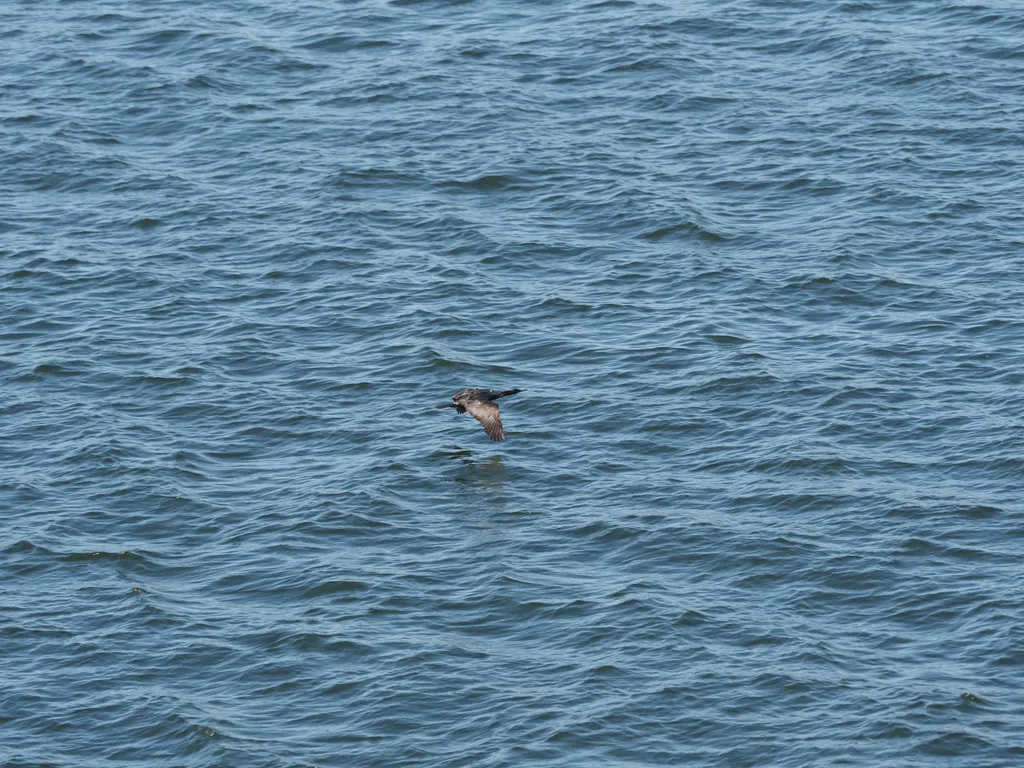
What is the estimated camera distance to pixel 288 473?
30.4 meters

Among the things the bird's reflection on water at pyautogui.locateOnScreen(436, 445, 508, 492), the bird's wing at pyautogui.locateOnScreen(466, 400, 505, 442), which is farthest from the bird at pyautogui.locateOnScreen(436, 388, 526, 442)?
the bird's reflection on water at pyautogui.locateOnScreen(436, 445, 508, 492)

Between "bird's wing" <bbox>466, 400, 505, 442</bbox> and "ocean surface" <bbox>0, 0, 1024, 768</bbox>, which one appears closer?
"ocean surface" <bbox>0, 0, 1024, 768</bbox>

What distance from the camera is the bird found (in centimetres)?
2962

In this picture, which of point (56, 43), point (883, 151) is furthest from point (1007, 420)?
point (56, 43)

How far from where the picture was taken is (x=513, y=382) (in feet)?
107

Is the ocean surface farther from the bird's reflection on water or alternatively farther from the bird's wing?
the bird's wing

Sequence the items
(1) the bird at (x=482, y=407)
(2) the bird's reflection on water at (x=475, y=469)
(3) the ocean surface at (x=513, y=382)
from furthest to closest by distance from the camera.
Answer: (2) the bird's reflection on water at (x=475, y=469), (1) the bird at (x=482, y=407), (3) the ocean surface at (x=513, y=382)

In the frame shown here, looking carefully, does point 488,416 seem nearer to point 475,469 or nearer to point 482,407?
point 482,407

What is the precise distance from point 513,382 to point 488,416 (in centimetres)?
305

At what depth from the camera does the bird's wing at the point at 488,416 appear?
29625mm

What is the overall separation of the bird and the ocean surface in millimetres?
892

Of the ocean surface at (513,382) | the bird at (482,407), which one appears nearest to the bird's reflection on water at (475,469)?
the ocean surface at (513,382)

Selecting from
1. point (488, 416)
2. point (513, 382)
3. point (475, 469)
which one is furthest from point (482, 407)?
point (513, 382)

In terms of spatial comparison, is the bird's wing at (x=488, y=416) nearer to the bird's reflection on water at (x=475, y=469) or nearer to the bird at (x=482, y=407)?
the bird at (x=482, y=407)
